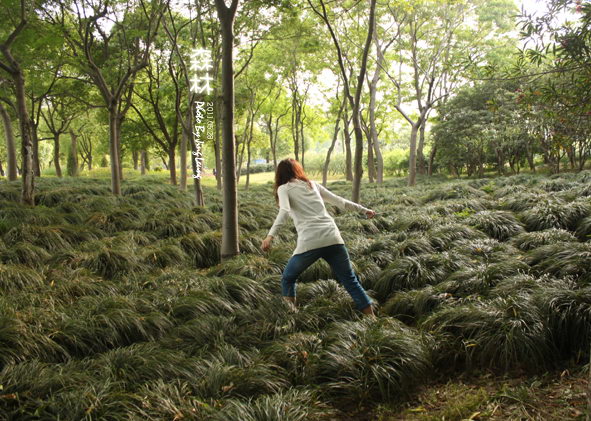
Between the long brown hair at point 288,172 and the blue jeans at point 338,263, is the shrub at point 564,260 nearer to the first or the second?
the blue jeans at point 338,263

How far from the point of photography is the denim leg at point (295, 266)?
368 cm

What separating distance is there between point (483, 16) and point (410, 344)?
57.1 ft

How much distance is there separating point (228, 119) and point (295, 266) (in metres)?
2.53

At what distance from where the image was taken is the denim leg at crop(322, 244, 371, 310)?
3.71 metres

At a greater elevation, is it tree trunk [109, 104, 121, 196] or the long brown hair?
tree trunk [109, 104, 121, 196]

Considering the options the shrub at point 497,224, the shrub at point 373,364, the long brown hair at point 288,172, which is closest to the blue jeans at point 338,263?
the shrub at point 373,364

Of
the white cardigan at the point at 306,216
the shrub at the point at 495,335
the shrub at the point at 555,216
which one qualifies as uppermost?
the white cardigan at the point at 306,216

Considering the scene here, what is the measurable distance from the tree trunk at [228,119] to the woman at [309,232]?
172cm

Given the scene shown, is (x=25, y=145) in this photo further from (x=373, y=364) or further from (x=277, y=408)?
(x=373, y=364)

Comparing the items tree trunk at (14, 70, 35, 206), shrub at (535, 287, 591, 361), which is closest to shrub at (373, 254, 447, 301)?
shrub at (535, 287, 591, 361)

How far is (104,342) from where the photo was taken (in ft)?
11.1

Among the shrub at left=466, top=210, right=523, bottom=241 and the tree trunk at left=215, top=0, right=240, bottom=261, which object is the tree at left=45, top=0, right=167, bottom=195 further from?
the shrub at left=466, top=210, right=523, bottom=241

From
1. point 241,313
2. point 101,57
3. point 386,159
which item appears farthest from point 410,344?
point 386,159

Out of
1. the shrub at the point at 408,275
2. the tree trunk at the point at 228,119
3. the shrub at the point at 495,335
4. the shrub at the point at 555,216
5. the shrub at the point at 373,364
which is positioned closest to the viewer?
the shrub at the point at 373,364
